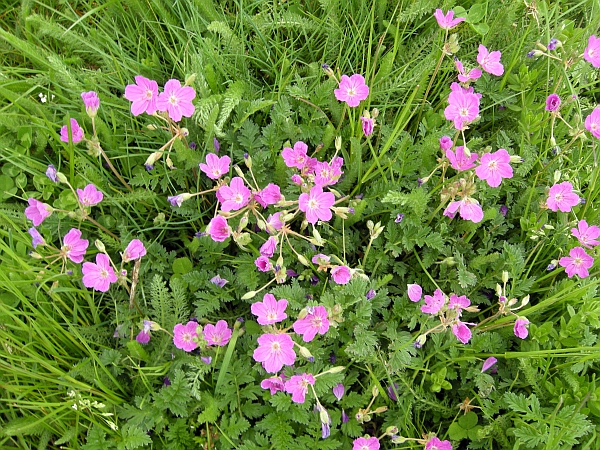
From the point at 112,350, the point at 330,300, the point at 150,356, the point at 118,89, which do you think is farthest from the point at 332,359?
the point at 118,89

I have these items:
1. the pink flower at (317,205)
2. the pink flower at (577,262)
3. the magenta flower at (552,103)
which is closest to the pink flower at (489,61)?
the magenta flower at (552,103)

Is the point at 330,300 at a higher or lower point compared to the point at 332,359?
higher

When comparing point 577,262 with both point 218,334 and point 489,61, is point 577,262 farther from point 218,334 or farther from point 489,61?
point 218,334

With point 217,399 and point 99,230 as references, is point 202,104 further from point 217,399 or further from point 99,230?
point 217,399

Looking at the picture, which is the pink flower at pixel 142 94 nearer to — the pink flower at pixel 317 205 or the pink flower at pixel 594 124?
the pink flower at pixel 317 205

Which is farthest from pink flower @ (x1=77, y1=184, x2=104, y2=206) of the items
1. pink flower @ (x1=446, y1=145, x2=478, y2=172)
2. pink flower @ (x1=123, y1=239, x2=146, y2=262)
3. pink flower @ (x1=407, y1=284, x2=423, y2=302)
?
pink flower @ (x1=446, y1=145, x2=478, y2=172)

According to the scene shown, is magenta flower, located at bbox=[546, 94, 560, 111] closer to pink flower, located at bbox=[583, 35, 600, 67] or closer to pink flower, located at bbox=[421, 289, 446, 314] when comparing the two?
pink flower, located at bbox=[583, 35, 600, 67]
